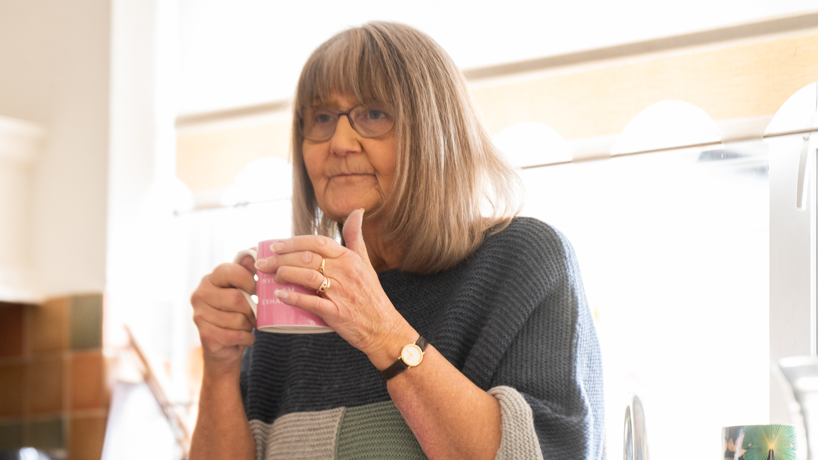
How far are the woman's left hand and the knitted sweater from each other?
5 centimetres

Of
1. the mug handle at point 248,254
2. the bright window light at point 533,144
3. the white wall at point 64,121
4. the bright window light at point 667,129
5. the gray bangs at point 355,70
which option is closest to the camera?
the mug handle at point 248,254

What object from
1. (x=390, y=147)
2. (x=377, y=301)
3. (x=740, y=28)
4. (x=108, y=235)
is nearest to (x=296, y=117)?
(x=390, y=147)

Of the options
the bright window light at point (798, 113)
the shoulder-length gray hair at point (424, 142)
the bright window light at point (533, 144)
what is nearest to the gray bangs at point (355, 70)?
the shoulder-length gray hair at point (424, 142)

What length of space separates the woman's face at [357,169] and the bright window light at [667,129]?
2.89 ft

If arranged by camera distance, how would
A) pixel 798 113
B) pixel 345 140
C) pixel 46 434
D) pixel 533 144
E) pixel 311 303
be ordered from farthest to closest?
1. pixel 46 434
2. pixel 533 144
3. pixel 798 113
4. pixel 345 140
5. pixel 311 303

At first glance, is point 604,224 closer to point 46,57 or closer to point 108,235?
point 108,235

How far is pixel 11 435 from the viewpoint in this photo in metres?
2.04

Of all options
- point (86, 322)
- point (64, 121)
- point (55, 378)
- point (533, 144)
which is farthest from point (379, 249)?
point (64, 121)

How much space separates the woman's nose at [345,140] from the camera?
35.0 inches

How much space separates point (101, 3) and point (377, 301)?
184 centimetres

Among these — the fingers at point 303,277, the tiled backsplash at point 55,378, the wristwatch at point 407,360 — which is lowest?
the tiled backsplash at point 55,378

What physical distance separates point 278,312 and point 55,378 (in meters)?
1.60

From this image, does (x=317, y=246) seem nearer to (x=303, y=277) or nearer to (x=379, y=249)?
(x=303, y=277)

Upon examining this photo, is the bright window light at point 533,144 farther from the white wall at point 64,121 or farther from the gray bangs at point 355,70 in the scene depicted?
the white wall at point 64,121
